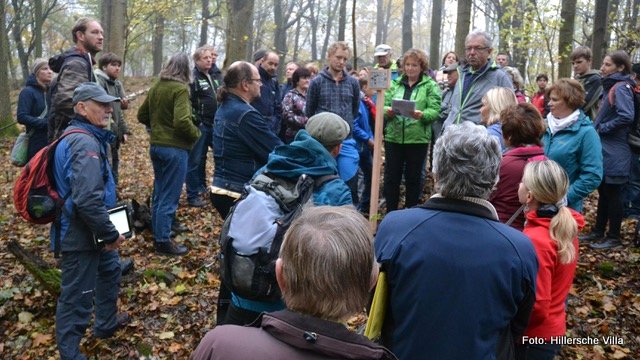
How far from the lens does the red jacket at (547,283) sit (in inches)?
94.0

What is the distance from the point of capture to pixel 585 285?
15.9ft

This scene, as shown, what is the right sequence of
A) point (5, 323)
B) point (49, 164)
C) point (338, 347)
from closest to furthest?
point (338, 347), point (49, 164), point (5, 323)

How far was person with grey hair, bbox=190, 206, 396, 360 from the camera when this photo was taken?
4.19 ft

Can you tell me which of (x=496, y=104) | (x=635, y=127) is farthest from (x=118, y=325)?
(x=635, y=127)

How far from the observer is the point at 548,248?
2469mm

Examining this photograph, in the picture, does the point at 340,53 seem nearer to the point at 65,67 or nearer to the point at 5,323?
the point at 65,67

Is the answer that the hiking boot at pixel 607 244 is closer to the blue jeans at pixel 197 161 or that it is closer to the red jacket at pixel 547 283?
the red jacket at pixel 547 283

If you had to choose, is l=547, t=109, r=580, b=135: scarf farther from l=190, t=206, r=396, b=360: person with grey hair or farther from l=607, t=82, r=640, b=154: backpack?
l=190, t=206, r=396, b=360: person with grey hair

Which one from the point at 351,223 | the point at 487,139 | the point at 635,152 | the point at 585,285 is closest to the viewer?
the point at 351,223

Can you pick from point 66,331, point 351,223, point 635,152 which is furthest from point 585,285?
point 66,331

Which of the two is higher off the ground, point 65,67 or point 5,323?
point 65,67

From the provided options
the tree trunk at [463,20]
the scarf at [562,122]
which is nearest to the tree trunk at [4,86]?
the tree trunk at [463,20]

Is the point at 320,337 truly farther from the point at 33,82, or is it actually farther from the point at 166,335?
the point at 33,82

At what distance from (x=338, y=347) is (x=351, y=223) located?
1.32 ft
